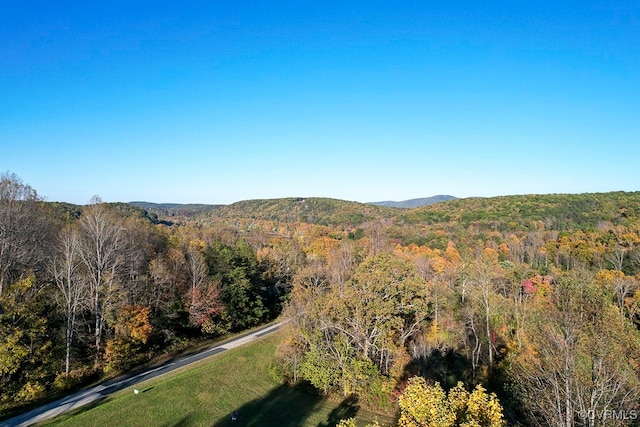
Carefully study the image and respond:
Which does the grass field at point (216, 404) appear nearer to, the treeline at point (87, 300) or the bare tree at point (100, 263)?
the treeline at point (87, 300)

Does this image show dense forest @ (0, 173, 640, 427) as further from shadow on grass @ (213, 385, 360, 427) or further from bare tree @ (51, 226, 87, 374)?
shadow on grass @ (213, 385, 360, 427)

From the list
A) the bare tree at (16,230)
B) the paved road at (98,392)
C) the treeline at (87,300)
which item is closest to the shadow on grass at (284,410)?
the paved road at (98,392)

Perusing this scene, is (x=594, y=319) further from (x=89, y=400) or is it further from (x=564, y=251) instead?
(x=564, y=251)

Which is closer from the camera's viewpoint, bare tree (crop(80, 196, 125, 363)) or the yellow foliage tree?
the yellow foliage tree

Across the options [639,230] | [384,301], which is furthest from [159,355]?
[639,230]

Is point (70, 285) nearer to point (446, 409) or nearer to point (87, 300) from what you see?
point (87, 300)

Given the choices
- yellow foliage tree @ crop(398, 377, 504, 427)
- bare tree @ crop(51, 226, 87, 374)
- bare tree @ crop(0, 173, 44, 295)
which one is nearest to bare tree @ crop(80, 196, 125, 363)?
bare tree @ crop(51, 226, 87, 374)
